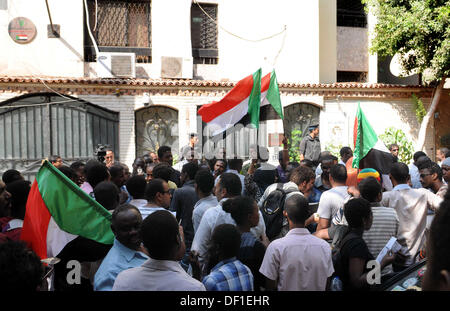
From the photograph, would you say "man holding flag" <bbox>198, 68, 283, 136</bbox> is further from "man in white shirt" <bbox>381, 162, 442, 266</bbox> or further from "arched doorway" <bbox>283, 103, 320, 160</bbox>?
"arched doorway" <bbox>283, 103, 320, 160</bbox>

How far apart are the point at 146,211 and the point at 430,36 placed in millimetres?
11579

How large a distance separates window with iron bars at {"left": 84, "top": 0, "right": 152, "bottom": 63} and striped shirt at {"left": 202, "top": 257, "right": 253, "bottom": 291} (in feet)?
37.7

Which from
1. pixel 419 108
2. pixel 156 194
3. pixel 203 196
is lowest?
pixel 203 196

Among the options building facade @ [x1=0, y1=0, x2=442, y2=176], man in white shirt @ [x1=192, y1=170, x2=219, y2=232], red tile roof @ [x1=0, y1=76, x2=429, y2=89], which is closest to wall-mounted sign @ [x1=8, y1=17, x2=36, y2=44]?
building facade @ [x1=0, y1=0, x2=442, y2=176]

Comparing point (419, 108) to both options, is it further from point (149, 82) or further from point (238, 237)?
point (238, 237)

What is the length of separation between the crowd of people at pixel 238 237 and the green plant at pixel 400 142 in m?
8.98

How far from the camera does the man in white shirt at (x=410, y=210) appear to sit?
4762 millimetres

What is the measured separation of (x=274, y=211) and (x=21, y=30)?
35.2 ft

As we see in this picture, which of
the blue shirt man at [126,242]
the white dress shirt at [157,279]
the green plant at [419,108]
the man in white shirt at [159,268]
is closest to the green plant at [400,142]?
the green plant at [419,108]

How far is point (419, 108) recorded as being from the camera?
50.2 feet

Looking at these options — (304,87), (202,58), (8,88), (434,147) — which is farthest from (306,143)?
(8,88)

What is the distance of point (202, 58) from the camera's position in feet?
46.8

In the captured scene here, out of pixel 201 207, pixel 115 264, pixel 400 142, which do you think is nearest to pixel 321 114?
pixel 400 142

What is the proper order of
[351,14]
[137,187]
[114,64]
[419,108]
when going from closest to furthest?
1. [137,187]
2. [114,64]
3. [419,108]
4. [351,14]
